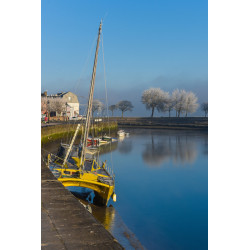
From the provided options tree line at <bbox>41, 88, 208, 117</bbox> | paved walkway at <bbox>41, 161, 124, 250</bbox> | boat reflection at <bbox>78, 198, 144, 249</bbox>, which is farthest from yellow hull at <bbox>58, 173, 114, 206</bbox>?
tree line at <bbox>41, 88, 208, 117</bbox>

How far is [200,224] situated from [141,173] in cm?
965

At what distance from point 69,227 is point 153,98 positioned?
311ft

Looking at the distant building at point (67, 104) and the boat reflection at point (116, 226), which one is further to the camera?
the distant building at point (67, 104)

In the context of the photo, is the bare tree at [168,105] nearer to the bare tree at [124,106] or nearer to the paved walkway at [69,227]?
the bare tree at [124,106]

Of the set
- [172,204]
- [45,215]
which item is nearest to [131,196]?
[172,204]

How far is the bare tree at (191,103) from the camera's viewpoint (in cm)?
9044

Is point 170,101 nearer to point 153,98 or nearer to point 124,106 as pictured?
point 153,98

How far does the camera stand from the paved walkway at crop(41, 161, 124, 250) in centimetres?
415

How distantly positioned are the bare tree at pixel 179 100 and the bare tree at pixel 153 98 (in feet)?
12.6

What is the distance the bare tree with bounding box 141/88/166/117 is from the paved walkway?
91334 mm

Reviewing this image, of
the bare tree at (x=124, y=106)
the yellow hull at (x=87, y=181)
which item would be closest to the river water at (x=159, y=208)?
the yellow hull at (x=87, y=181)

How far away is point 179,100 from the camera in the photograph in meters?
95.1

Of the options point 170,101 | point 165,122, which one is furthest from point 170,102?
point 165,122
